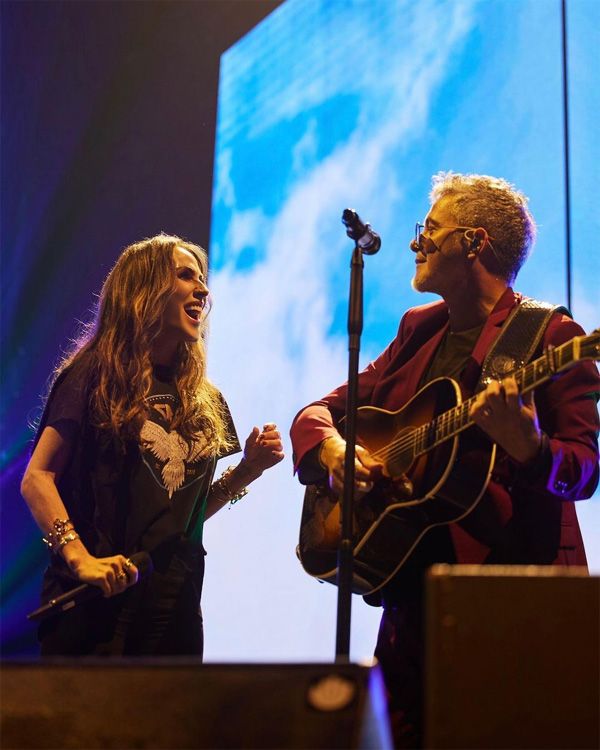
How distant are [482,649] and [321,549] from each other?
157cm

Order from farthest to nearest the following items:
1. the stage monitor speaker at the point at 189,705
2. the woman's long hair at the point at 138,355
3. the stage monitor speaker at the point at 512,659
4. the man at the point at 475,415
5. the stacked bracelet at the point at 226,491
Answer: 1. the stacked bracelet at the point at 226,491
2. the woman's long hair at the point at 138,355
3. the man at the point at 475,415
4. the stage monitor speaker at the point at 189,705
5. the stage monitor speaker at the point at 512,659

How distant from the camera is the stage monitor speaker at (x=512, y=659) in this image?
4.24 ft

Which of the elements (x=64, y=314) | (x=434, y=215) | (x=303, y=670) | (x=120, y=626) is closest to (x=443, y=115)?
(x=434, y=215)

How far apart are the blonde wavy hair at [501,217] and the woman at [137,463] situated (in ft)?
3.01

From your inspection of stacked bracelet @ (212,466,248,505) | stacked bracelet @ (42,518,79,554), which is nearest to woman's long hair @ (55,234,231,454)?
stacked bracelet @ (212,466,248,505)

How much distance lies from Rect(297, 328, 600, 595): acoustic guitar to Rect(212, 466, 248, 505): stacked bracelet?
0.43 meters

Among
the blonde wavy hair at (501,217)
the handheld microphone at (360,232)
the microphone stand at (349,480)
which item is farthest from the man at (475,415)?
the handheld microphone at (360,232)

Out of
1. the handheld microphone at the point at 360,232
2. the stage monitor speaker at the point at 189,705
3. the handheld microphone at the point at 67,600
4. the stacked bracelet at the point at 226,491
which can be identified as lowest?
the stage monitor speaker at the point at 189,705

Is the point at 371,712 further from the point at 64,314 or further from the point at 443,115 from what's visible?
the point at 64,314

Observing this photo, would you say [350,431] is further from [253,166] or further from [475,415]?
[253,166]

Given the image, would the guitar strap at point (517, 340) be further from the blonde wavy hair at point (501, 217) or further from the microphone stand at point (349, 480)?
the microphone stand at point (349, 480)

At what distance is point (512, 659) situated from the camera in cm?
131

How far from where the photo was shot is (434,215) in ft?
9.95

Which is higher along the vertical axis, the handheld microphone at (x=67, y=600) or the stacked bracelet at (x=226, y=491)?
the stacked bracelet at (x=226, y=491)
